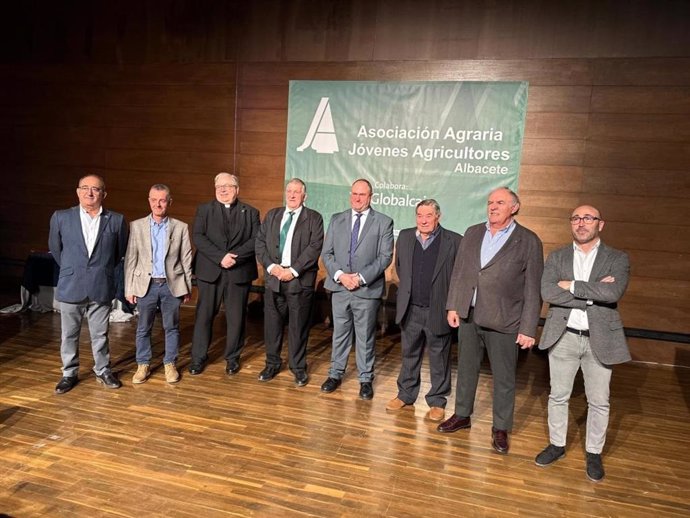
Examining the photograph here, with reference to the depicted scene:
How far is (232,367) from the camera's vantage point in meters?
4.45

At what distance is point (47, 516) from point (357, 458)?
158 centimetres

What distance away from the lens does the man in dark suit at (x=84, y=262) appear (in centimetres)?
382

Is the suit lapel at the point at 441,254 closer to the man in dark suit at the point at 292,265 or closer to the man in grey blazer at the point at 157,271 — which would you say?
the man in dark suit at the point at 292,265

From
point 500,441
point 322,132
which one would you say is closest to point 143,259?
point 500,441

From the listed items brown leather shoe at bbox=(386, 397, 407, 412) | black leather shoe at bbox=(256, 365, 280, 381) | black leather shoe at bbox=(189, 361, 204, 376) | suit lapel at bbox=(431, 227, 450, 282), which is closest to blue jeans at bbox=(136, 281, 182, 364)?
black leather shoe at bbox=(189, 361, 204, 376)

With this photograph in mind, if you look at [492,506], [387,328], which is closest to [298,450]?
[492,506]

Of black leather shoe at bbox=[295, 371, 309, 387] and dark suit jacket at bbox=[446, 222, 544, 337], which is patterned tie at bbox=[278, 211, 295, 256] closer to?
black leather shoe at bbox=[295, 371, 309, 387]

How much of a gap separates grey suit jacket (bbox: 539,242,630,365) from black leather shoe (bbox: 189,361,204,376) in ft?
8.68

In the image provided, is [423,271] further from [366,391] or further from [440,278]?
[366,391]

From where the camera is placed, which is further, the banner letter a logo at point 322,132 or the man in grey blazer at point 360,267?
the banner letter a logo at point 322,132

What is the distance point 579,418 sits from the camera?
3951 mm

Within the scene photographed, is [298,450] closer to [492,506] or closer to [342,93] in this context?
[492,506]

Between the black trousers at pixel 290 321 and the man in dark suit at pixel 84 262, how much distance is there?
116cm

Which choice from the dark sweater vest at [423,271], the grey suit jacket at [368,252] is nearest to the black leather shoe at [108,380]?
the grey suit jacket at [368,252]
